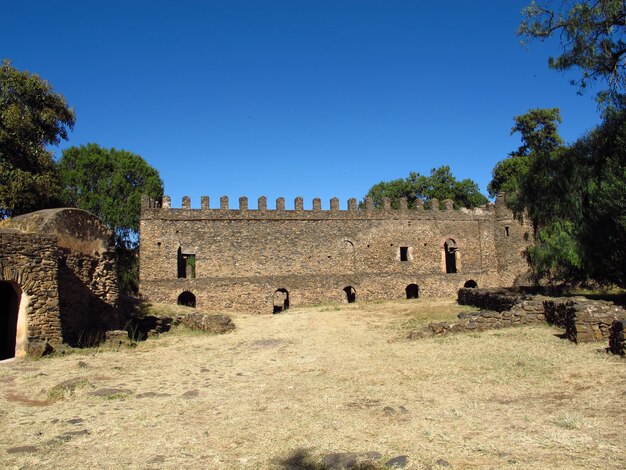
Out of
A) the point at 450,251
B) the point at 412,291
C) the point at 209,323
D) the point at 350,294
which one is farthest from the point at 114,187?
the point at 450,251

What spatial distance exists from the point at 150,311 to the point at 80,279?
632 centimetres

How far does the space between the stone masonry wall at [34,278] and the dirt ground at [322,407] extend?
809 millimetres

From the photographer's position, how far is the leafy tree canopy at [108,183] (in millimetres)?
29172

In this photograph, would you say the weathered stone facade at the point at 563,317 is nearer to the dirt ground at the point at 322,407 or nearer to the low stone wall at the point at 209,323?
the dirt ground at the point at 322,407

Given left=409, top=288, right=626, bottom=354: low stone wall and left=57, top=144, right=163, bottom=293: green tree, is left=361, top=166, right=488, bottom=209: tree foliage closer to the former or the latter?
left=57, top=144, right=163, bottom=293: green tree

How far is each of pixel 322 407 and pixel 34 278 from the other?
7385mm

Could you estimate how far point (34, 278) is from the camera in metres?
10.3

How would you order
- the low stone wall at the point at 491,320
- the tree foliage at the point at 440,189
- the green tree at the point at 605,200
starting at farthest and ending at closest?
the tree foliage at the point at 440,189, the green tree at the point at 605,200, the low stone wall at the point at 491,320

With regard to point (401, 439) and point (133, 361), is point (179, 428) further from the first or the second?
point (133, 361)

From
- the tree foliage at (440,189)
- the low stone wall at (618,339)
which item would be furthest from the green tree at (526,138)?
the low stone wall at (618,339)

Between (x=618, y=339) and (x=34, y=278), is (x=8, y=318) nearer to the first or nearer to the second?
(x=34, y=278)

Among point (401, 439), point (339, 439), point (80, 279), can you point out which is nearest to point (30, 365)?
point (80, 279)

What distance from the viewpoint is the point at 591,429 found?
5.03 meters

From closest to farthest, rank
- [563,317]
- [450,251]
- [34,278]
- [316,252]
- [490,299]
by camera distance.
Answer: [34,278]
[563,317]
[490,299]
[316,252]
[450,251]
